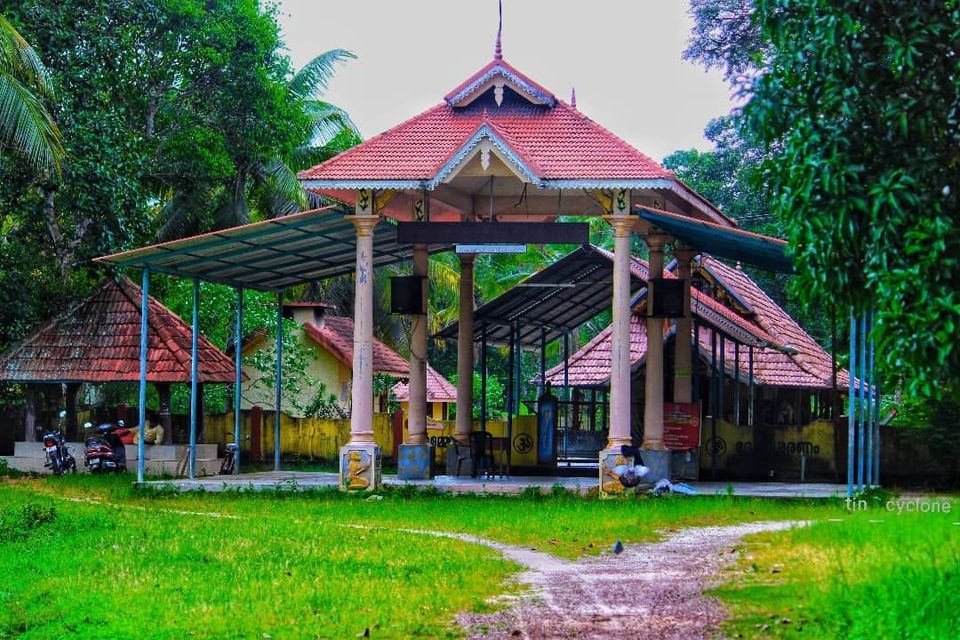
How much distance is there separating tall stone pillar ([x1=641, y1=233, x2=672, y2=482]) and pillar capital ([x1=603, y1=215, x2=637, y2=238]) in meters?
1.76

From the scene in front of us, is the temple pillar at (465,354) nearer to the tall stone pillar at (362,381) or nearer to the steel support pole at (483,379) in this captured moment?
the steel support pole at (483,379)

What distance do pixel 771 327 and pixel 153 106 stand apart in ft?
45.0

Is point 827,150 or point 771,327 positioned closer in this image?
point 827,150

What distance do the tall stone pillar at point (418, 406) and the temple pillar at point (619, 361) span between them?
11.7 ft

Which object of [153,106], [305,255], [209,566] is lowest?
[209,566]

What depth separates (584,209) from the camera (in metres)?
23.6

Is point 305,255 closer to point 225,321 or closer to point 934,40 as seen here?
point 225,321

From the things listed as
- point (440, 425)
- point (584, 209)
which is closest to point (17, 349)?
point (440, 425)

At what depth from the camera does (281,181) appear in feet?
111

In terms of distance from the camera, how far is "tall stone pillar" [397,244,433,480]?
2236 cm

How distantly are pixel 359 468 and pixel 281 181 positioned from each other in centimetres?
1490

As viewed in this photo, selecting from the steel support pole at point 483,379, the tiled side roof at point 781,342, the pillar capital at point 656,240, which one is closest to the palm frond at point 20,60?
the steel support pole at point 483,379

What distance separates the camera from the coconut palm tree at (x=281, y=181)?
33344 millimetres

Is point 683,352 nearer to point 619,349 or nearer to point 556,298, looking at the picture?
point 619,349
